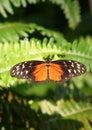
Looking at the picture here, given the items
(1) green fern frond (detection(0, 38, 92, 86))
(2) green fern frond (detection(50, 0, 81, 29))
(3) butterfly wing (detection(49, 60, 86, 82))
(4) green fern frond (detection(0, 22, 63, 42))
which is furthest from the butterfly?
(2) green fern frond (detection(50, 0, 81, 29))

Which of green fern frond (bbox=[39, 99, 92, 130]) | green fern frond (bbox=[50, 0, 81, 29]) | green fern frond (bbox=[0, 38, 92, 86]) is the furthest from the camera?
green fern frond (bbox=[50, 0, 81, 29])

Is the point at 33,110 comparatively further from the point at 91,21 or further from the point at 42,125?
the point at 91,21

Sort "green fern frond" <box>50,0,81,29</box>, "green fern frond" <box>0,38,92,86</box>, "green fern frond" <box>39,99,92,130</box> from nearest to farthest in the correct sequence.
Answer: "green fern frond" <box>0,38,92,86</box> → "green fern frond" <box>39,99,92,130</box> → "green fern frond" <box>50,0,81,29</box>

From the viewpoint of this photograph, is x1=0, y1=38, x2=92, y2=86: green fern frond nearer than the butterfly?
No

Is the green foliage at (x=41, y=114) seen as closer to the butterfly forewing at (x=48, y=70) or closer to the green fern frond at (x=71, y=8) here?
the butterfly forewing at (x=48, y=70)

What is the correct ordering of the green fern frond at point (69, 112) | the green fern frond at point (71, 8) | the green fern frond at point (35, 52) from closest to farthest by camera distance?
1. the green fern frond at point (35, 52)
2. the green fern frond at point (69, 112)
3. the green fern frond at point (71, 8)

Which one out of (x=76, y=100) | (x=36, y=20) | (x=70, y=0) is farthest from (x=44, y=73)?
(x=36, y=20)

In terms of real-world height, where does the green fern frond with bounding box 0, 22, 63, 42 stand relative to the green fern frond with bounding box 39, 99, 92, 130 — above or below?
above

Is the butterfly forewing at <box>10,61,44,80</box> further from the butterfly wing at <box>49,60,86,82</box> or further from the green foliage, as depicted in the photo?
the green foliage

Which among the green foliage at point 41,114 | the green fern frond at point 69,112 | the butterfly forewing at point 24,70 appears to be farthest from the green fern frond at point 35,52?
the green fern frond at point 69,112
